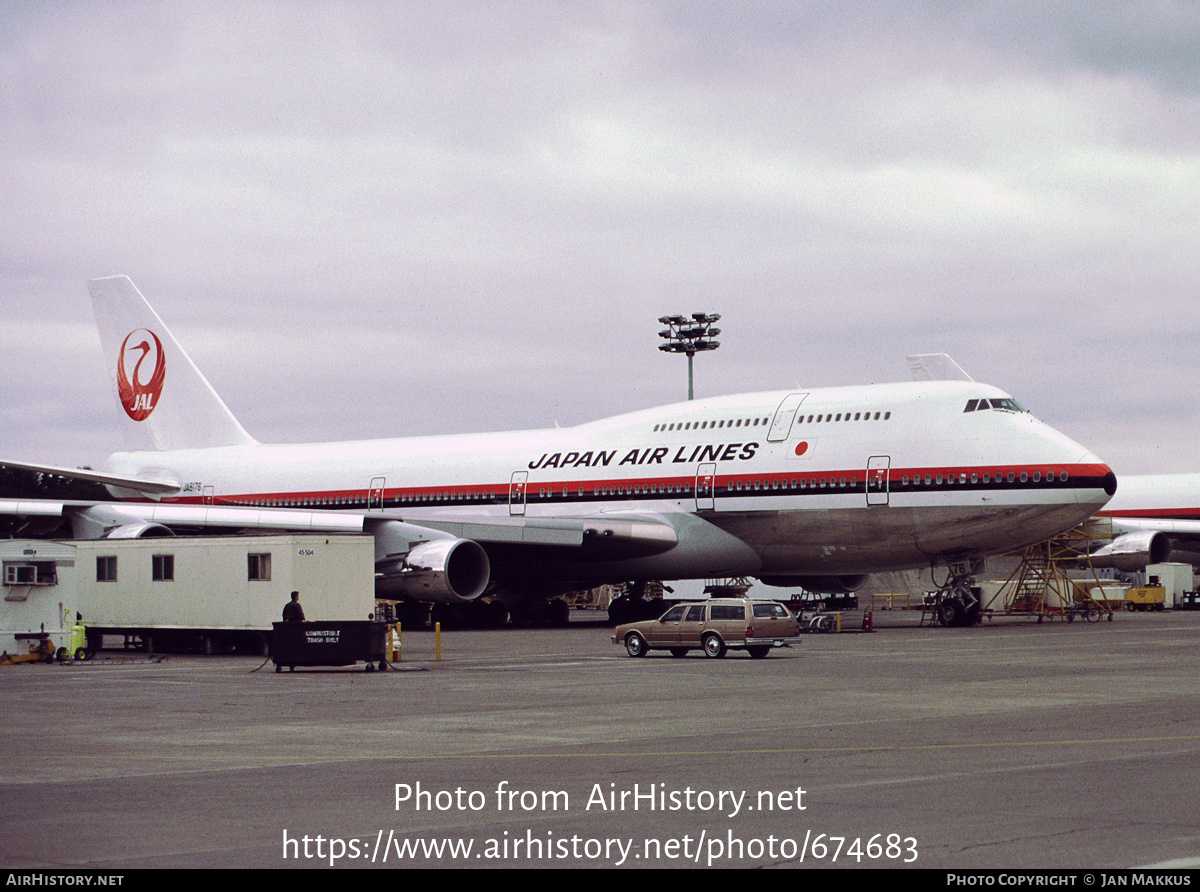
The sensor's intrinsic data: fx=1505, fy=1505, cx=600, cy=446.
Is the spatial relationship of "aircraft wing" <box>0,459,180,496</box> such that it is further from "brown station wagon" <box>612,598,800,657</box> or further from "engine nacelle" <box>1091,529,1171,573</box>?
"engine nacelle" <box>1091,529,1171,573</box>

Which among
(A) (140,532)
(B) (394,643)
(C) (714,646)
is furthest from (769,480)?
(A) (140,532)

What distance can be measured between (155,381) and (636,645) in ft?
110

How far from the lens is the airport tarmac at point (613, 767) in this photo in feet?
31.8

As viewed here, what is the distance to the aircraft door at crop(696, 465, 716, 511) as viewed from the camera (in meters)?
43.1

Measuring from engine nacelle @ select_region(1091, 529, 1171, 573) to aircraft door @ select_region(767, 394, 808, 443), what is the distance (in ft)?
80.2

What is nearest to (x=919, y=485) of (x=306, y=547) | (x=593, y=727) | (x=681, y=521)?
(x=681, y=521)

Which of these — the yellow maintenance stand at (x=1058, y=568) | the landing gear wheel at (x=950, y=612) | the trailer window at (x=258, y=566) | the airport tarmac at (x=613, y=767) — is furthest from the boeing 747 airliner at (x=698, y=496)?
the airport tarmac at (x=613, y=767)

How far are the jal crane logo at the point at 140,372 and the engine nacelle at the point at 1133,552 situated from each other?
38.4 meters

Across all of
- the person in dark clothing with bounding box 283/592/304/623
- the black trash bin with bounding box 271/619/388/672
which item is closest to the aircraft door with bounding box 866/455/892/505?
the black trash bin with bounding box 271/619/388/672

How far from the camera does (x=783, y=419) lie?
42625 mm

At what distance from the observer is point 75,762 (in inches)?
572

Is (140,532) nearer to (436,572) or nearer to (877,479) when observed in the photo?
(436,572)

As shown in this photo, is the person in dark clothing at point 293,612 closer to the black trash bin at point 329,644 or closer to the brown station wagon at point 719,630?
the black trash bin at point 329,644

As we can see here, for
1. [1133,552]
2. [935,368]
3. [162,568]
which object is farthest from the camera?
[935,368]
